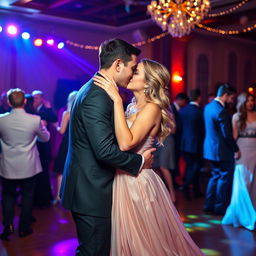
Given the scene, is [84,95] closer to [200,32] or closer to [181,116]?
[181,116]

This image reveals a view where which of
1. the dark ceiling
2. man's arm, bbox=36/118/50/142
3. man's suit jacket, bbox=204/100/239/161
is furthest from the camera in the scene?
the dark ceiling

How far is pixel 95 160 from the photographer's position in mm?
1895

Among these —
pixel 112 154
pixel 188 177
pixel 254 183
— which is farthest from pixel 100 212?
pixel 188 177

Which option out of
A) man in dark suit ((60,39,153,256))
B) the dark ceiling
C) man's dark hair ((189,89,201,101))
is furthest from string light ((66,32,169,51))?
man in dark suit ((60,39,153,256))

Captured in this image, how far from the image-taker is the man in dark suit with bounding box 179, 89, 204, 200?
5.54 meters

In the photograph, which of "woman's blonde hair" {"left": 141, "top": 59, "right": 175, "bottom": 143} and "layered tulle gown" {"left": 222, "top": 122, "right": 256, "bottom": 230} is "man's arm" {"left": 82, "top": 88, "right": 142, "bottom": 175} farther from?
"layered tulle gown" {"left": 222, "top": 122, "right": 256, "bottom": 230}

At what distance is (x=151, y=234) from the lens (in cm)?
212

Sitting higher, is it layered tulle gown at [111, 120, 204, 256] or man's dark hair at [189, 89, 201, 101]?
man's dark hair at [189, 89, 201, 101]

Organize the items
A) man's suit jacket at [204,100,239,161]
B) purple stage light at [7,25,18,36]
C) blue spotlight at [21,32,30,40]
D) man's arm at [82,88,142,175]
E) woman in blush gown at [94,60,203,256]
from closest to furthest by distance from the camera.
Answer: man's arm at [82,88,142,175]
woman in blush gown at [94,60,203,256]
man's suit jacket at [204,100,239,161]
purple stage light at [7,25,18,36]
blue spotlight at [21,32,30,40]

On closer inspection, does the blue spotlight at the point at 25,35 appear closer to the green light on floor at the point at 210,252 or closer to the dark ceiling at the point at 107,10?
the dark ceiling at the point at 107,10

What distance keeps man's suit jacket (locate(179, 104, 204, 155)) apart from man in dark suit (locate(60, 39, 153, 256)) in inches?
145

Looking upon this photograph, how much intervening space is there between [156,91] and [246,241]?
209cm

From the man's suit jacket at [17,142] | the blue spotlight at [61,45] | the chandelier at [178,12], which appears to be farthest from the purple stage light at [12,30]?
the man's suit jacket at [17,142]

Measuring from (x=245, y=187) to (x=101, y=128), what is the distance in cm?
290
